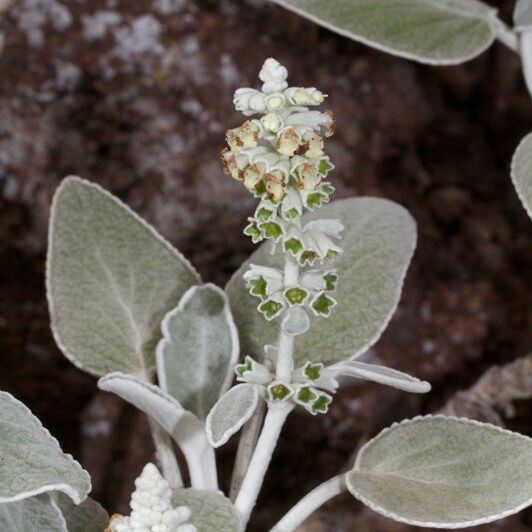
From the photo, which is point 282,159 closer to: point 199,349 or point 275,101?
point 275,101

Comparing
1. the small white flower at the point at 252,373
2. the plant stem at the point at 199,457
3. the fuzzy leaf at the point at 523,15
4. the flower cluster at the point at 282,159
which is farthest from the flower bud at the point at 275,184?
the fuzzy leaf at the point at 523,15

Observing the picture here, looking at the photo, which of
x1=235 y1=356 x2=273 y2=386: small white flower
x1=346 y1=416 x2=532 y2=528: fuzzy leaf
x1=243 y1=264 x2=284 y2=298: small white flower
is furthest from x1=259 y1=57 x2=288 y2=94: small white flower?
x1=346 y1=416 x2=532 y2=528: fuzzy leaf

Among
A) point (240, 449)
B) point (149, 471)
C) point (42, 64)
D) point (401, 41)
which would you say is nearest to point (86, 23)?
point (42, 64)

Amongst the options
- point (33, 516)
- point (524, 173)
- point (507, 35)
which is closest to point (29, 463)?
point (33, 516)

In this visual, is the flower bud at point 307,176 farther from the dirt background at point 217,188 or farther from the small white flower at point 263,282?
the dirt background at point 217,188

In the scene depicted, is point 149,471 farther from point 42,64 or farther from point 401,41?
point 42,64

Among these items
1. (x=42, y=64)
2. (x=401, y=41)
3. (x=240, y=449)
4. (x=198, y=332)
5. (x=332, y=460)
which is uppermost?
(x=401, y=41)

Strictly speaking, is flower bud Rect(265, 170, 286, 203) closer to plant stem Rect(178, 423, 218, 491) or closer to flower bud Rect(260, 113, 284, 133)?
flower bud Rect(260, 113, 284, 133)
